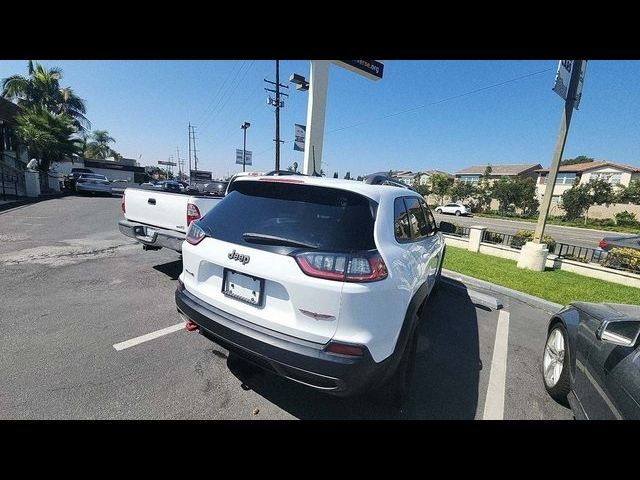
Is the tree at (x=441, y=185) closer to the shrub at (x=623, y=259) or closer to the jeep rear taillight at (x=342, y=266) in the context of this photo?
the shrub at (x=623, y=259)

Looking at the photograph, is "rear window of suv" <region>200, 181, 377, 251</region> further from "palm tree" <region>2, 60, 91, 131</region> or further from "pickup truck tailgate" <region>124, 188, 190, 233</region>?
"palm tree" <region>2, 60, 91, 131</region>

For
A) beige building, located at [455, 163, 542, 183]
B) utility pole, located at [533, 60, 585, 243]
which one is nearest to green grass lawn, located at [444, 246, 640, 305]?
utility pole, located at [533, 60, 585, 243]

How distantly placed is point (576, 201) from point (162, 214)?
41950mm

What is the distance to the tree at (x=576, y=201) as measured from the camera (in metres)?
32.1

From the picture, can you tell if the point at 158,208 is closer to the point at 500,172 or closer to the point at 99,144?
the point at 500,172

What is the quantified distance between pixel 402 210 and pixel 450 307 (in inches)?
114

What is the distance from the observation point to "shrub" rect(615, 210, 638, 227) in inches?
1195

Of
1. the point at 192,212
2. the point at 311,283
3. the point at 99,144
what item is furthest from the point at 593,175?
the point at 99,144

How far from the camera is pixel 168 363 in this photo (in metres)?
2.81

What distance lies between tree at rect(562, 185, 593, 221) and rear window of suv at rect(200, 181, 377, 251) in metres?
41.5
